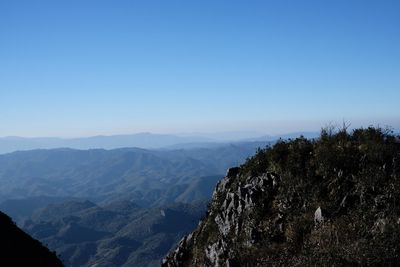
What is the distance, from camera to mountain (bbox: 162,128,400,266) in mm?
10648

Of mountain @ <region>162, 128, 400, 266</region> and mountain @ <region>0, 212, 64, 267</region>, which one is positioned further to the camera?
mountain @ <region>0, 212, 64, 267</region>

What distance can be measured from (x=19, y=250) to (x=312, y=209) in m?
13.3

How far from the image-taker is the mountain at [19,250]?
18234mm

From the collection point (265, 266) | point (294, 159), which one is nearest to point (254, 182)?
point (294, 159)

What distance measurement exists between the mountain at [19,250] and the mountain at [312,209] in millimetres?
6508

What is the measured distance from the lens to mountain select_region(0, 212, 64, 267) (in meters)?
18.2

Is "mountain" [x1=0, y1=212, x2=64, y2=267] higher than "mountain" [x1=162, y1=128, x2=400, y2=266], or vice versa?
"mountain" [x1=162, y1=128, x2=400, y2=266]

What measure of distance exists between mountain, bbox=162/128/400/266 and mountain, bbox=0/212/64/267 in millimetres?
6508

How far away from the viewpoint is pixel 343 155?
14.1 metres

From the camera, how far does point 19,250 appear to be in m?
19.5

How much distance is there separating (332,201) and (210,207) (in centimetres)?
670

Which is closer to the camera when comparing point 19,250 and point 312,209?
point 312,209

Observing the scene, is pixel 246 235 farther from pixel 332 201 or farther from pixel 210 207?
pixel 210 207

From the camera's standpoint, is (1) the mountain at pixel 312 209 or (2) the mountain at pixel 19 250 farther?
(2) the mountain at pixel 19 250
